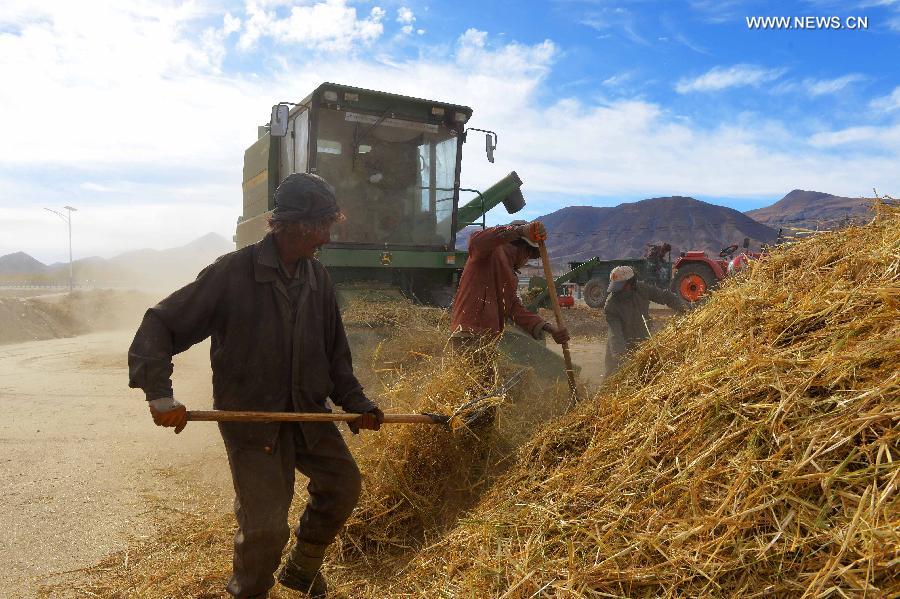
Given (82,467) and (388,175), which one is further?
(388,175)

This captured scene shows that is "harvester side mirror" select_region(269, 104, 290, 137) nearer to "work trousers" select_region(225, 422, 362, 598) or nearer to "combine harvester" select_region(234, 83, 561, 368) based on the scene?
"combine harvester" select_region(234, 83, 561, 368)

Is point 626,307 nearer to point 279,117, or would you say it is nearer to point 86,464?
point 279,117

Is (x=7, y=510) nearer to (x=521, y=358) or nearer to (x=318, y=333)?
(x=318, y=333)

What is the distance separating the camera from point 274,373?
112 inches

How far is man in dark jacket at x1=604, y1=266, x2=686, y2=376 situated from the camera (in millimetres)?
5773

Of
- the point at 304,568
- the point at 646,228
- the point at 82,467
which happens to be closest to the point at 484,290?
the point at 304,568

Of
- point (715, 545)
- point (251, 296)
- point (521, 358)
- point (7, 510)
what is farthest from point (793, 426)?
point (7, 510)

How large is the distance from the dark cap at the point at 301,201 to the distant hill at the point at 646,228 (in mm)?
45725

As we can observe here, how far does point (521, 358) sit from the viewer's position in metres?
6.20

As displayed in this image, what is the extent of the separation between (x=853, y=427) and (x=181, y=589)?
2885 millimetres

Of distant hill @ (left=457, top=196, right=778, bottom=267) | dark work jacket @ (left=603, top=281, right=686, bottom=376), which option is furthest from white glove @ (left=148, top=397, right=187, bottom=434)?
distant hill @ (left=457, top=196, right=778, bottom=267)

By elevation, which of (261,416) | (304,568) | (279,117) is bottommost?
(304,568)

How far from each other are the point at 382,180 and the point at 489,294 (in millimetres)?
3791

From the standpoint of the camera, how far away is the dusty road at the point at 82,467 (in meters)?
3.73
